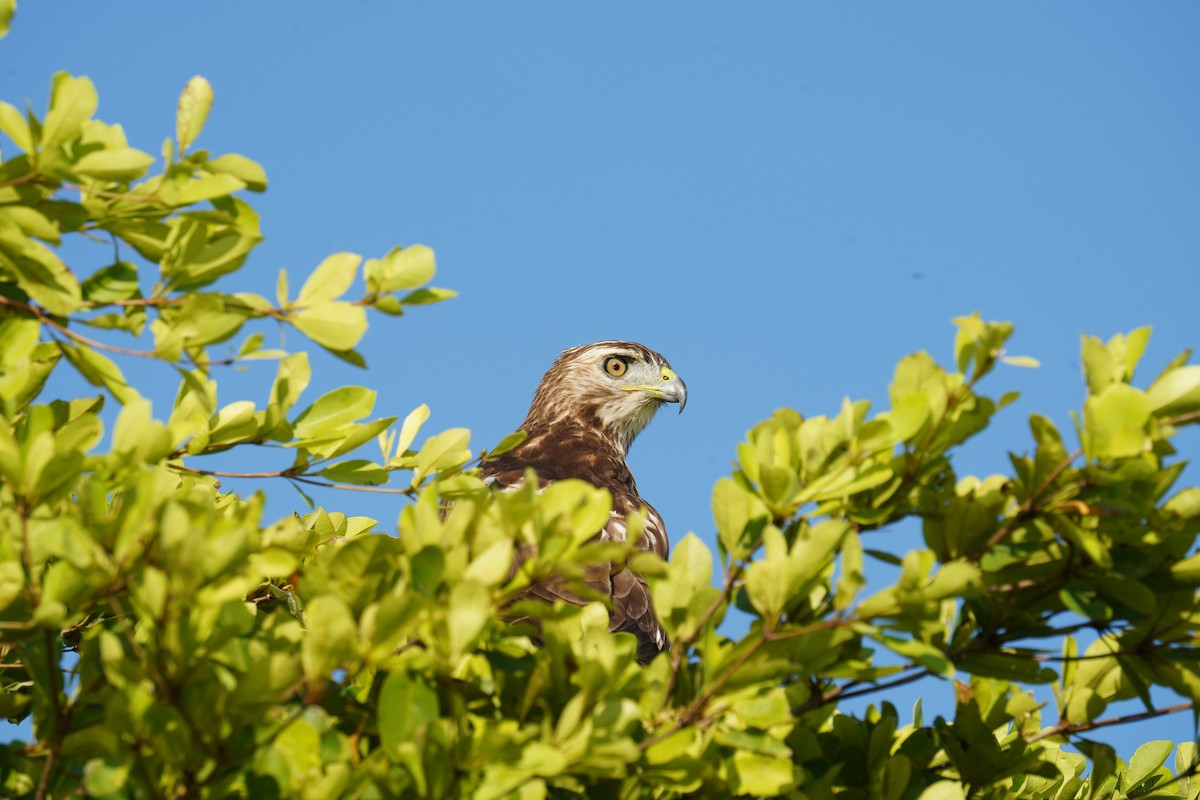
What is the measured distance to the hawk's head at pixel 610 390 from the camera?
864 cm

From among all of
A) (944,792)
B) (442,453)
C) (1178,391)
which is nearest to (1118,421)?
(1178,391)

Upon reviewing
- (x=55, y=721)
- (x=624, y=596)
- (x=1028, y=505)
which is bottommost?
(x=55, y=721)

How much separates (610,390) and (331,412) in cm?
590

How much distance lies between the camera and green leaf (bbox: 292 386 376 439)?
2854 millimetres

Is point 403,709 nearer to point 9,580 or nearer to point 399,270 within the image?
point 9,580

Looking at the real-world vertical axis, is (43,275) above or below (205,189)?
below

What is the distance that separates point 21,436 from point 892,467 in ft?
5.74

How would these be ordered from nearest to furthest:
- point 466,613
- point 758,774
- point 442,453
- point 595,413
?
1. point 466,613
2. point 758,774
3. point 442,453
4. point 595,413

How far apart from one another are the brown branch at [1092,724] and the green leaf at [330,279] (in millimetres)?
1924

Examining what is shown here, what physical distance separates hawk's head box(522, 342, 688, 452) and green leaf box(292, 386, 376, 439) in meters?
5.63

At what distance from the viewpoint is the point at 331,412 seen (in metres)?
2.87

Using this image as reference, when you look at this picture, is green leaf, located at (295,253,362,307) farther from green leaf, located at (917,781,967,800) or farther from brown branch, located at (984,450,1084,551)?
green leaf, located at (917,781,967,800)

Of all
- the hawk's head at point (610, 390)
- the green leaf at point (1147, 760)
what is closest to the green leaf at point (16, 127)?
the green leaf at point (1147, 760)

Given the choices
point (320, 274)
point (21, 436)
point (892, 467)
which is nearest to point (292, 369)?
point (320, 274)
